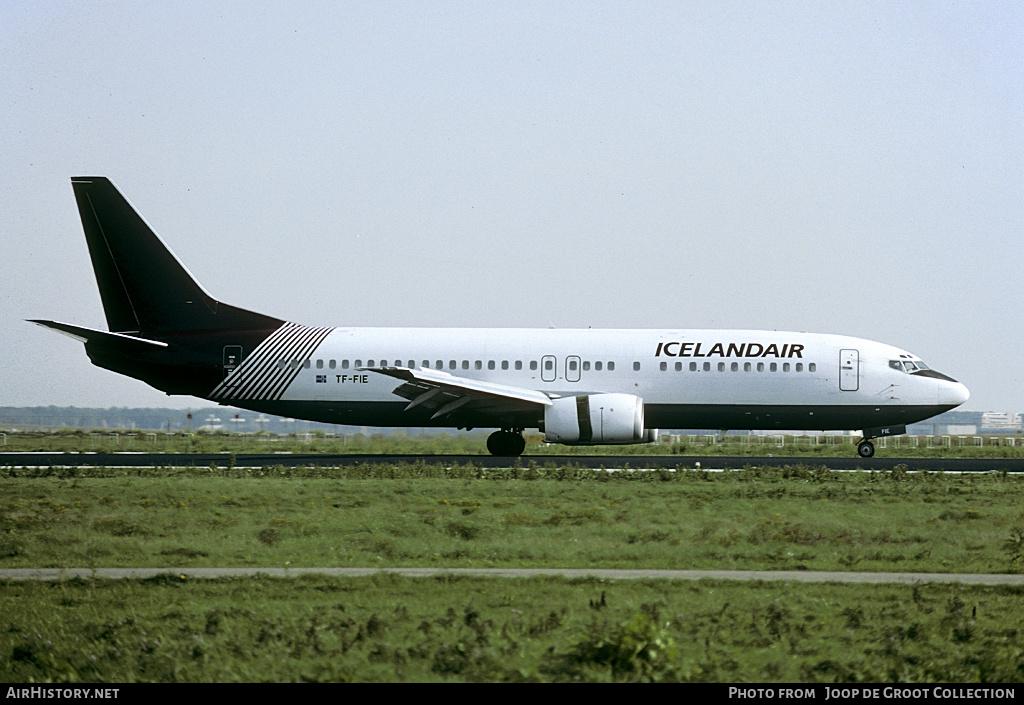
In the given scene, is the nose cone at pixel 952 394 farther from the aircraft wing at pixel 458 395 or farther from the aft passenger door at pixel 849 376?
the aircraft wing at pixel 458 395

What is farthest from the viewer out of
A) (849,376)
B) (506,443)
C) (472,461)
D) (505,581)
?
(506,443)

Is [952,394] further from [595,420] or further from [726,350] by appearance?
[595,420]

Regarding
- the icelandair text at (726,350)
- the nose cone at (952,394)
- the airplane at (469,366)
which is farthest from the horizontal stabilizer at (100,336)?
the nose cone at (952,394)

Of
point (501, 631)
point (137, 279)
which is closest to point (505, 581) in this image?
point (501, 631)

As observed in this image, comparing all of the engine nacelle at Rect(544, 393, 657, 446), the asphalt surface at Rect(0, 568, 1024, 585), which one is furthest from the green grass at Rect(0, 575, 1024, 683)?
the engine nacelle at Rect(544, 393, 657, 446)

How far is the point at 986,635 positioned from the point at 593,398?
79.5ft

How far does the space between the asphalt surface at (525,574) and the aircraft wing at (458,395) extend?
66.0ft

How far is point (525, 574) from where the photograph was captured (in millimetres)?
15469

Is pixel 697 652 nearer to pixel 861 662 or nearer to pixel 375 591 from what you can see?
pixel 861 662

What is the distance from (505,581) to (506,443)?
2424 centimetres

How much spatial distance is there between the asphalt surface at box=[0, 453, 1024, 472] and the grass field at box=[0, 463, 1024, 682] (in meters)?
3.96

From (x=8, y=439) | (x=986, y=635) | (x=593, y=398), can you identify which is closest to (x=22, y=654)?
(x=986, y=635)

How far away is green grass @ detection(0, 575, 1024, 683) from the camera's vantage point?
10.6m
